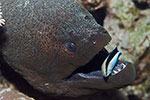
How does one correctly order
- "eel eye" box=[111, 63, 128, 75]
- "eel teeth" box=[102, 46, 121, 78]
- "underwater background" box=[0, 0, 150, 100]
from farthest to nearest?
"underwater background" box=[0, 0, 150, 100], "eel eye" box=[111, 63, 128, 75], "eel teeth" box=[102, 46, 121, 78]

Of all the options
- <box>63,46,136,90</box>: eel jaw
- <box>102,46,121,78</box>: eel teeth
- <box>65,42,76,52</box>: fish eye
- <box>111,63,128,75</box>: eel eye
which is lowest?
<box>63,46,136,90</box>: eel jaw

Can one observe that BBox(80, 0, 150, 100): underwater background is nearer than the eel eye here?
No

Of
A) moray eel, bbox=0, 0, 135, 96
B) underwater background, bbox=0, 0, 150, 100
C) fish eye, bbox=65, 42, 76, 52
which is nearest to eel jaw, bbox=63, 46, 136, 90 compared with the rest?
moray eel, bbox=0, 0, 135, 96

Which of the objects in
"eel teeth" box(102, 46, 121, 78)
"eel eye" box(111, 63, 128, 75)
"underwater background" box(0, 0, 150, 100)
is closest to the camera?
"eel teeth" box(102, 46, 121, 78)

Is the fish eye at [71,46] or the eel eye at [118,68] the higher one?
the fish eye at [71,46]

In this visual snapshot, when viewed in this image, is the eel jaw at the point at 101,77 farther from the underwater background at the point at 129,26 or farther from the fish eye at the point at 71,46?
the underwater background at the point at 129,26

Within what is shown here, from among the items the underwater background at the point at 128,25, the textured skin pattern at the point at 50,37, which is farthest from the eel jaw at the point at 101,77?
the underwater background at the point at 128,25

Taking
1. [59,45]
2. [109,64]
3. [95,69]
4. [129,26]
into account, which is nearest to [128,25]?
[129,26]

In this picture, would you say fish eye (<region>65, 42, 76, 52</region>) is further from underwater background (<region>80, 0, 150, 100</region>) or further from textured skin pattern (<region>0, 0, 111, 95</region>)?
underwater background (<region>80, 0, 150, 100</region>)
